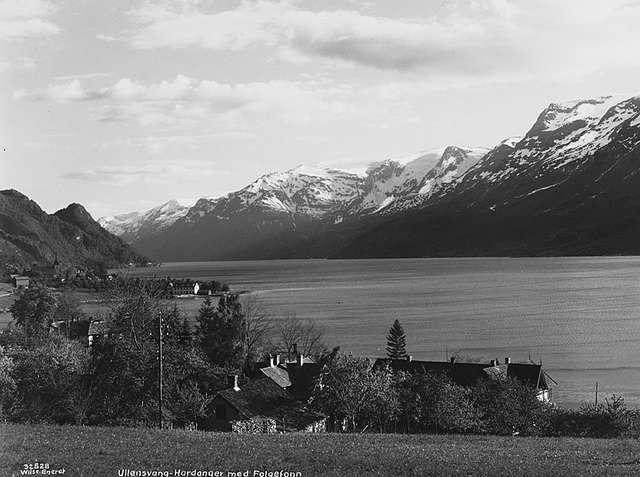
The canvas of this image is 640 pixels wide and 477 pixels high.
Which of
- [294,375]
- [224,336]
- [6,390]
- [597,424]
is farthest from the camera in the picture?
[224,336]

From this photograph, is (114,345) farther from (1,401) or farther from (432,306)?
(432,306)

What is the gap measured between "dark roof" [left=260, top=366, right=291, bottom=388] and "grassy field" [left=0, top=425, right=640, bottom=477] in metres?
34.8

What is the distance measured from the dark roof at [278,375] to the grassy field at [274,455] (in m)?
34.8

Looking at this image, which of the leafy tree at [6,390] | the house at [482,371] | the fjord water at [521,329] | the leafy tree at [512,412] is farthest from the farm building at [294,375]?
the fjord water at [521,329]

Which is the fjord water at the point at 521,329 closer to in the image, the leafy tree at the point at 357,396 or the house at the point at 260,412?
the leafy tree at the point at 357,396

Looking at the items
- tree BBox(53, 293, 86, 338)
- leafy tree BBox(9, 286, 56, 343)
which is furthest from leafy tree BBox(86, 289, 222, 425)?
tree BBox(53, 293, 86, 338)

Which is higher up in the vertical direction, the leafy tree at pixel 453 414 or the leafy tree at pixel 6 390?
the leafy tree at pixel 6 390

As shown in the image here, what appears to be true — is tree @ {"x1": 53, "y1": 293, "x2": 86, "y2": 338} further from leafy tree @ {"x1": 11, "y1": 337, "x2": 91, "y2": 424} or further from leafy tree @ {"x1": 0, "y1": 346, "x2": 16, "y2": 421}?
leafy tree @ {"x1": 0, "y1": 346, "x2": 16, "y2": 421}

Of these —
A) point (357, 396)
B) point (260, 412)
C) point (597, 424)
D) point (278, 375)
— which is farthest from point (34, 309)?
point (597, 424)

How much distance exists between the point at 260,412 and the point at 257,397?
83.5 inches

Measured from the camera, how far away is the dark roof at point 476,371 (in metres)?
75.2

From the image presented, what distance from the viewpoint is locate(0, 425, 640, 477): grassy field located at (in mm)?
24688

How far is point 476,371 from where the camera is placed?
251ft

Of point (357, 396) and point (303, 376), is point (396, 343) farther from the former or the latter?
point (357, 396)
